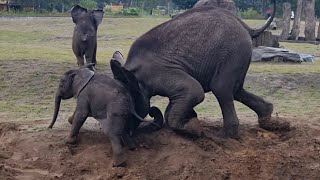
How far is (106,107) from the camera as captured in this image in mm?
7984

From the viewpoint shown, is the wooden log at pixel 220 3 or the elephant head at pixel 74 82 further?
the wooden log at pixel 220 3

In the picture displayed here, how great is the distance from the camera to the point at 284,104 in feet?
42.0

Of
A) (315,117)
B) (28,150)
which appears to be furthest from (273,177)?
(315,117)

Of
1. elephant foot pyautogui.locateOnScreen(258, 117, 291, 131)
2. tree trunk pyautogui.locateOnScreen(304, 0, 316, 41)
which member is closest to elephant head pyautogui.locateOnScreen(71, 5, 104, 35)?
elephant foot pyautogui.locateOnScreen(258, 117, 291, 131)

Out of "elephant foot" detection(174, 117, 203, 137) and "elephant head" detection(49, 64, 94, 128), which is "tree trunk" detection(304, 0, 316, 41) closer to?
"elephant foot" detection(174, 117, 203, 137)

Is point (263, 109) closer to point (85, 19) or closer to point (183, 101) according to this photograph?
point (183, 101)

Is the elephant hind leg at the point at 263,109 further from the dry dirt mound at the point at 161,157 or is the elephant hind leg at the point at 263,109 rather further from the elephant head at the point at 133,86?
the elephant head at the point at 133,86

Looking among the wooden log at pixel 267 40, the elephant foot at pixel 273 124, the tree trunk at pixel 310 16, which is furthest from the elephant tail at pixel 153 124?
the tree trunk at pixel 310 16

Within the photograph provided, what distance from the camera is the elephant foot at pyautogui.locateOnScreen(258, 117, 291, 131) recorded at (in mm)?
9328

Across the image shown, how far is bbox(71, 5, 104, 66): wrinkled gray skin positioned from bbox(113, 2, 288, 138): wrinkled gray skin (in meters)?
6.06

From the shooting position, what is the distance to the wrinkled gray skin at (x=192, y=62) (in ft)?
27.2

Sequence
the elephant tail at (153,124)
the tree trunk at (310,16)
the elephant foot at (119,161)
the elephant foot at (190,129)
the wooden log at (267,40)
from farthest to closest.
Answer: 1. the tree trunk at (310,16)
2. the wooden log at (267,40)
3. the elephant tail at (153,124)
4. the elephant foot at (190,129)
5. the elephant foot at (119,161)

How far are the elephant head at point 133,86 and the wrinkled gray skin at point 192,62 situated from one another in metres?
0.12

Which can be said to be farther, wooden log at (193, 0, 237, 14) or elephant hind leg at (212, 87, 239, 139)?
wooden log at (193, 0, 237, 14)
